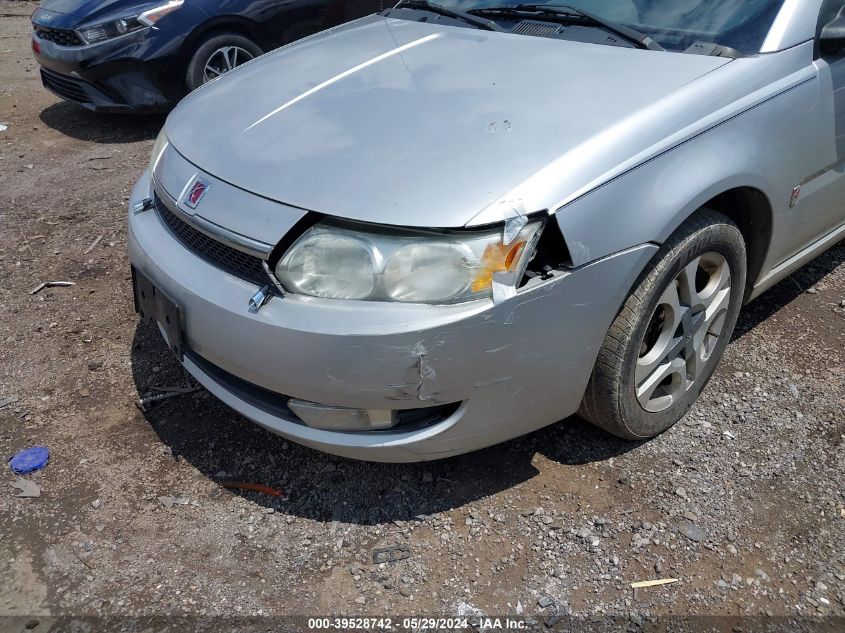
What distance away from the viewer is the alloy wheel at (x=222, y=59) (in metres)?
5.48

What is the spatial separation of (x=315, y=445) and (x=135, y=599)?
0.64 meters

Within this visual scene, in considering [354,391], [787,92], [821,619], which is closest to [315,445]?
[354,391]

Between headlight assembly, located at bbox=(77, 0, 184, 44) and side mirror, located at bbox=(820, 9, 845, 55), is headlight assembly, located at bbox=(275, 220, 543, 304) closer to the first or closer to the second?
side mirror, located at bbox=(820, 9, 845, 55)

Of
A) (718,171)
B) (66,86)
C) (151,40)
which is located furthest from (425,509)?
(66,86)

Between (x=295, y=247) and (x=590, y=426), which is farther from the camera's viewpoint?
(x=590, y=426)

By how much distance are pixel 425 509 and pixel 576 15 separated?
180cm

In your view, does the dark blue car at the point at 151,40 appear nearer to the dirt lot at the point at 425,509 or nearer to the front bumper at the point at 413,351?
the dirt lot at the point at 425,509

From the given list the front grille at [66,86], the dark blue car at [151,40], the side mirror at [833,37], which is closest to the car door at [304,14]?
the dark blue car at [151,40]

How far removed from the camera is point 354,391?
76.9 inches

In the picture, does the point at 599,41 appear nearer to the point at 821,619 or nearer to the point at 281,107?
the point at 281,107

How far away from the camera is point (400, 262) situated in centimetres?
191

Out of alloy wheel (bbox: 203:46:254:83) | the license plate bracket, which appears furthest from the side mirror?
alloy wheel (bbox: 203:46:254:83)

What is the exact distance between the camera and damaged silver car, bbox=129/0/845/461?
1.90m

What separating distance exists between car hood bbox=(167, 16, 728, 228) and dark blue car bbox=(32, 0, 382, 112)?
2859 mm
